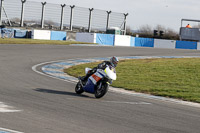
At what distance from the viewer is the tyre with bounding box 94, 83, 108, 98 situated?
11.8 m

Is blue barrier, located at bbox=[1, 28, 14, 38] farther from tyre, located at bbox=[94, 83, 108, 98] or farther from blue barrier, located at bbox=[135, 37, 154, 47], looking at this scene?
tyre, located at bbox=[94, 83, 108, 98]

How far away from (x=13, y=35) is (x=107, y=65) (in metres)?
31.8

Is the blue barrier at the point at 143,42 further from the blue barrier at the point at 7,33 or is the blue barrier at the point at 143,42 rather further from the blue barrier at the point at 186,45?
the blue barrier at the point at 7,33

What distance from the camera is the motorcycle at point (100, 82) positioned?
38.7ft

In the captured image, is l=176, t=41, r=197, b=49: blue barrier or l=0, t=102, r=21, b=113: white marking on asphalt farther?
l=176, t=41, r=197, b=49: blue barrier

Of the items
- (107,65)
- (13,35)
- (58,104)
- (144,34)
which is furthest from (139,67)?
(144,34)

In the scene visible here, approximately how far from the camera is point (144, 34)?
63781 mm

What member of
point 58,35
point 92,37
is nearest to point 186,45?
point 92,37

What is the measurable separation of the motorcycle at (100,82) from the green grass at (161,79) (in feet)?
10.1

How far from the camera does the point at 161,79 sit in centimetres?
1830

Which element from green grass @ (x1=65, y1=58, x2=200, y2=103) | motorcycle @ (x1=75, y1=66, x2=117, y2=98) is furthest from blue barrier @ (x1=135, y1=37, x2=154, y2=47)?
motorcycle @ (x1=75, y1=66, x2=117, y2=98)

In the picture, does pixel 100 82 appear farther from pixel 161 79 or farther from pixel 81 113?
pixel 161 79

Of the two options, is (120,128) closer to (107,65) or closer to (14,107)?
(14,107)

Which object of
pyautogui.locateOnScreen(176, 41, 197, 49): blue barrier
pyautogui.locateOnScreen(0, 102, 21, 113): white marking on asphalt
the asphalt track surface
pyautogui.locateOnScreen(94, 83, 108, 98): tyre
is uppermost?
pyautogui.locateOnScreen(176, 41, 197, 49): blue barrier
